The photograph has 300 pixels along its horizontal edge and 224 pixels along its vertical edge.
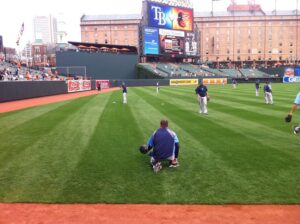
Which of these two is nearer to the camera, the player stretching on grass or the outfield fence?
the player stretching on grass

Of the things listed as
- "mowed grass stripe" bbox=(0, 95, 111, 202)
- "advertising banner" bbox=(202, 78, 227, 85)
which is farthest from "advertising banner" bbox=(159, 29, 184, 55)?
"mowed grass stripe" bbox=(0, 95, 111, 202)

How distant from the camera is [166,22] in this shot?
69.4 m

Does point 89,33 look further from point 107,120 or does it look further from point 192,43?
point 107,120

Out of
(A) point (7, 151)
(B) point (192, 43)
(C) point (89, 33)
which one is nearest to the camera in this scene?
(A) point (7, 151)

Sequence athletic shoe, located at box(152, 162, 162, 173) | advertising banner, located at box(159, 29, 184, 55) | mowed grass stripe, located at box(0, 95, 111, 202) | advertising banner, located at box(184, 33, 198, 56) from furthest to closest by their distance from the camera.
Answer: advertising banner, located at box(184, 33, 198, 56), advertising banner, located at box(159, 29, 184, 55), athletic shoe, located at box(152, 162, 162, 173), mowed grass stripe, located at box(0, 95, 111, 202)

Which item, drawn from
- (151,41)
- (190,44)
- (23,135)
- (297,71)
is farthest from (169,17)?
(23,135)

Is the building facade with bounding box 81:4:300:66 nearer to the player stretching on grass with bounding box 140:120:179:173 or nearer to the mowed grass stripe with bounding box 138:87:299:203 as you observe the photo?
the mowed grass stripe with bounding box 138:87:299:203

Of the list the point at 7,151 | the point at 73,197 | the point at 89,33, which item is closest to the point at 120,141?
the point at 7,151

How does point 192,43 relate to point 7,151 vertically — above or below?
above

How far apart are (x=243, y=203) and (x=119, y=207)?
7.74 feet

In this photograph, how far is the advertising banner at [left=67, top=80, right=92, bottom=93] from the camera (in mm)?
45737

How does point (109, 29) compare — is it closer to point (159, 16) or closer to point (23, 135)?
point (159, 16)

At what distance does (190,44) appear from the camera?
7412 cm

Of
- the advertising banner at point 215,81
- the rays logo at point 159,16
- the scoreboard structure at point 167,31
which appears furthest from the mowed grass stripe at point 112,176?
the advertising banner at point 215,81
